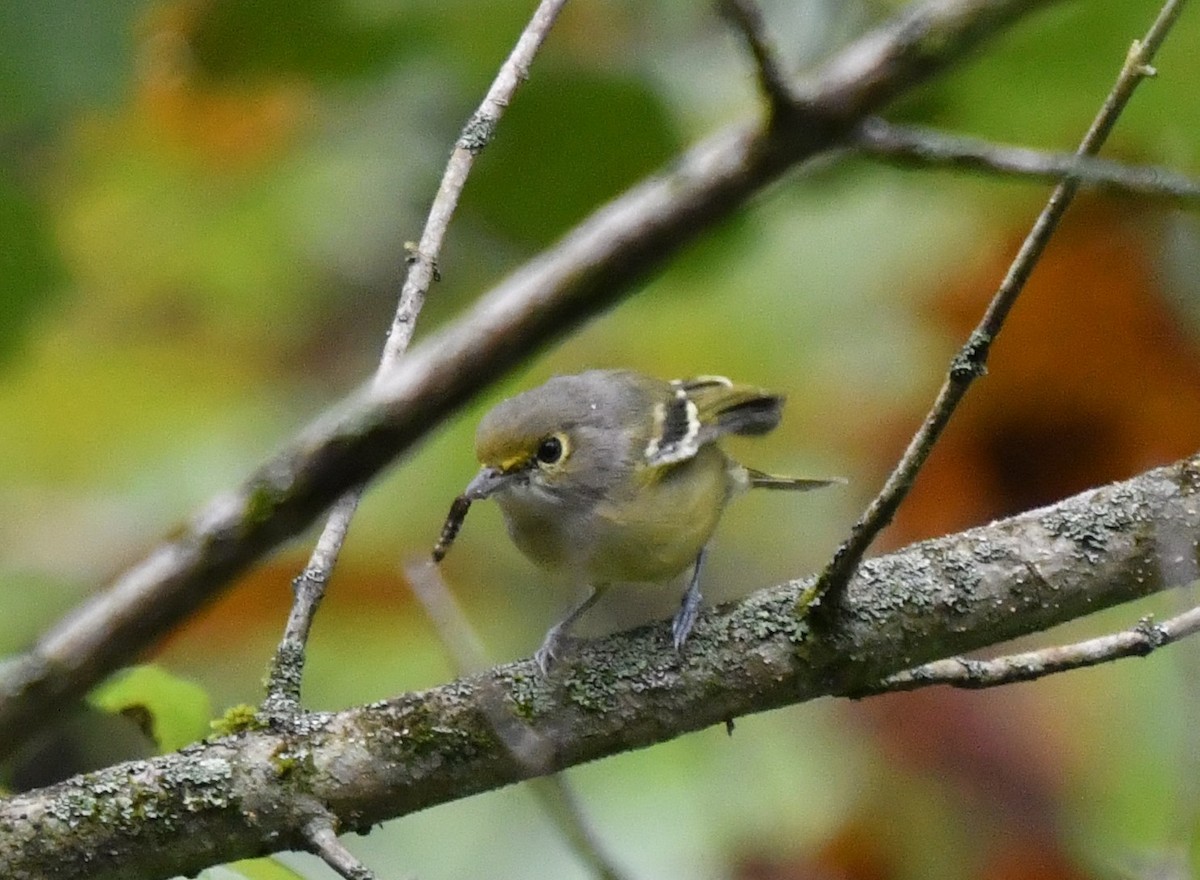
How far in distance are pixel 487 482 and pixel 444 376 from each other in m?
2.08

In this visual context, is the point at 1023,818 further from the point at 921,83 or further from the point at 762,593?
the point at 921,83

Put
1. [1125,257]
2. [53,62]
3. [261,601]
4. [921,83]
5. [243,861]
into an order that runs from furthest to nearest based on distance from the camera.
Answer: [261,601], [1125,257], [53,62], [243,861], [921,83]

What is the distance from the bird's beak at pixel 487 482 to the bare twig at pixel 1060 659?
3.39 feet

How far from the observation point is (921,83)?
0.78 m

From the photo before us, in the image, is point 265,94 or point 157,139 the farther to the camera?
point 157,139

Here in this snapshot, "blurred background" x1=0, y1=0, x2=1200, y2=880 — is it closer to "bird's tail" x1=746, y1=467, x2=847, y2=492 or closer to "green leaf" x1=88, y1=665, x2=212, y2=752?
"bird's tail" x1=746, y1=467, x2=847, y2=492

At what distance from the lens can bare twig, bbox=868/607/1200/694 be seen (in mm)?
1901

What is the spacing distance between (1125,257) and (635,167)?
1.13 metres

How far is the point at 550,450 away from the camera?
300 cm

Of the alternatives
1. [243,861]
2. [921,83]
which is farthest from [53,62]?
[921,83]

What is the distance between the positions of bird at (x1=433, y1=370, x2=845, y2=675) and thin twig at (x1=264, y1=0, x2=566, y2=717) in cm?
71

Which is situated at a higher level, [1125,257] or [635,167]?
[635,167]

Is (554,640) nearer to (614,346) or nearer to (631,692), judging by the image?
(631,692)

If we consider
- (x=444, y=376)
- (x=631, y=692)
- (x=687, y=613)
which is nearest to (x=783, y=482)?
(x=687, y=613)
